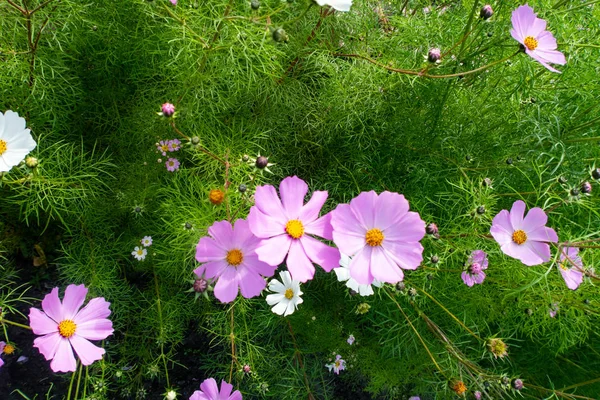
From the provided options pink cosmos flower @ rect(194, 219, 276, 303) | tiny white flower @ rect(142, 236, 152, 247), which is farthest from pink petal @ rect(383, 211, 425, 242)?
tiny white flower @ rect(142, 236, 152, 247)

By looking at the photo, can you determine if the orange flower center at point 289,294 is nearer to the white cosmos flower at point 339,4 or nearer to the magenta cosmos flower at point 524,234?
the magenta cosmos flower at point 524,234

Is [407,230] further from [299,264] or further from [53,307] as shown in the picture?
[53,307]

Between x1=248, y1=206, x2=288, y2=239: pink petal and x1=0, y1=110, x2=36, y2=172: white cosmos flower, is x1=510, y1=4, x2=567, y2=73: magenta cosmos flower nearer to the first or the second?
x1=248, y1=206, x2=288, y2=239: pink petal

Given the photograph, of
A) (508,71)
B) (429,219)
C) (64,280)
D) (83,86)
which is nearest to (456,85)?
(508,71)

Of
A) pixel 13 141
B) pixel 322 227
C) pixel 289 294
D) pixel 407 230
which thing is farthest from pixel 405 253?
pixel 13 141

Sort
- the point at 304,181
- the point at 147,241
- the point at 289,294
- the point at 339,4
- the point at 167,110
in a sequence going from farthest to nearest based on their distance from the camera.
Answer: the point at 147,241 < the point at 304,181 < the point at 289,294 < the point at 167,110 < the point at 339,4

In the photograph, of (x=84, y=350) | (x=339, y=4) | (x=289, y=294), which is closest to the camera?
(x=339, y=4)

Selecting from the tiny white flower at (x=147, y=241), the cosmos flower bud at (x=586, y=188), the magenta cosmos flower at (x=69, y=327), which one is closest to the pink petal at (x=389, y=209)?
the cosmos flower bud at (x=586, y=188)
